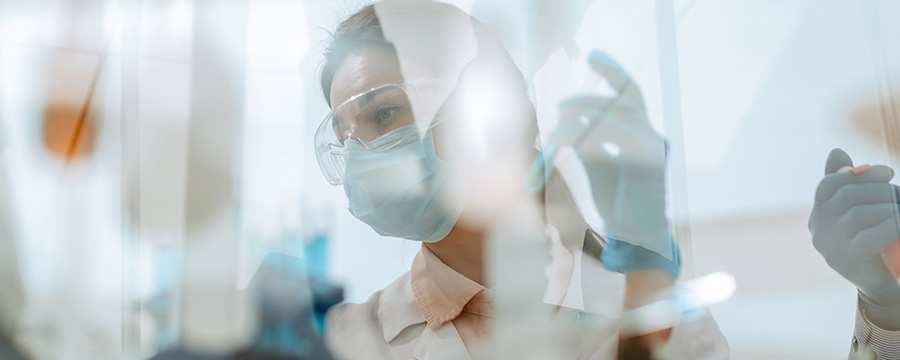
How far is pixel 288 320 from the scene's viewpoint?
67 cm

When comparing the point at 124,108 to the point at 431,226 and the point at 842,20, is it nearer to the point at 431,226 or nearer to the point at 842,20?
the point at 431,226

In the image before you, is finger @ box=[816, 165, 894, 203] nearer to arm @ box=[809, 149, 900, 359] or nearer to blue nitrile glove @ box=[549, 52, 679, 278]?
arm @ box=[809, 149, 900, 359]

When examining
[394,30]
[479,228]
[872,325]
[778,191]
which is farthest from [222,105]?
[872,325]

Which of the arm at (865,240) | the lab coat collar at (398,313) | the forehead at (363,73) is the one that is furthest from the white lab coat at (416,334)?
the forehead at (363,73)

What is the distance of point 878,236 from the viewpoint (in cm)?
53

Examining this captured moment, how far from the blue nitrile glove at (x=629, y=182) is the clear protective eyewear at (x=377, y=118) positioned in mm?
204

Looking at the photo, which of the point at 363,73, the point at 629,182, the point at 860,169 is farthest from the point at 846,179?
the point at 363,73

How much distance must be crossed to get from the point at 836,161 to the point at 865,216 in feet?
0.20

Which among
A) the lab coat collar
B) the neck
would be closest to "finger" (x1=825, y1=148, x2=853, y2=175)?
the neck

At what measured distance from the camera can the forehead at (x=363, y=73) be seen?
66 centimetres

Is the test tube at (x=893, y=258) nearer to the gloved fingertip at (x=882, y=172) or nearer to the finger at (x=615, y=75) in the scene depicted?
the gloved fingertip at (x=882, y=172)

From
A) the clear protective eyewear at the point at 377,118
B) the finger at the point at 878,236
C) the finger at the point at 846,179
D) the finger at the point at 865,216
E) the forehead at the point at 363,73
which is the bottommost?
the finger at the point at 878,236

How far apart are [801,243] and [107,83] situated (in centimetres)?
87

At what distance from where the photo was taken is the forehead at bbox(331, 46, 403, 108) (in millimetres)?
661
